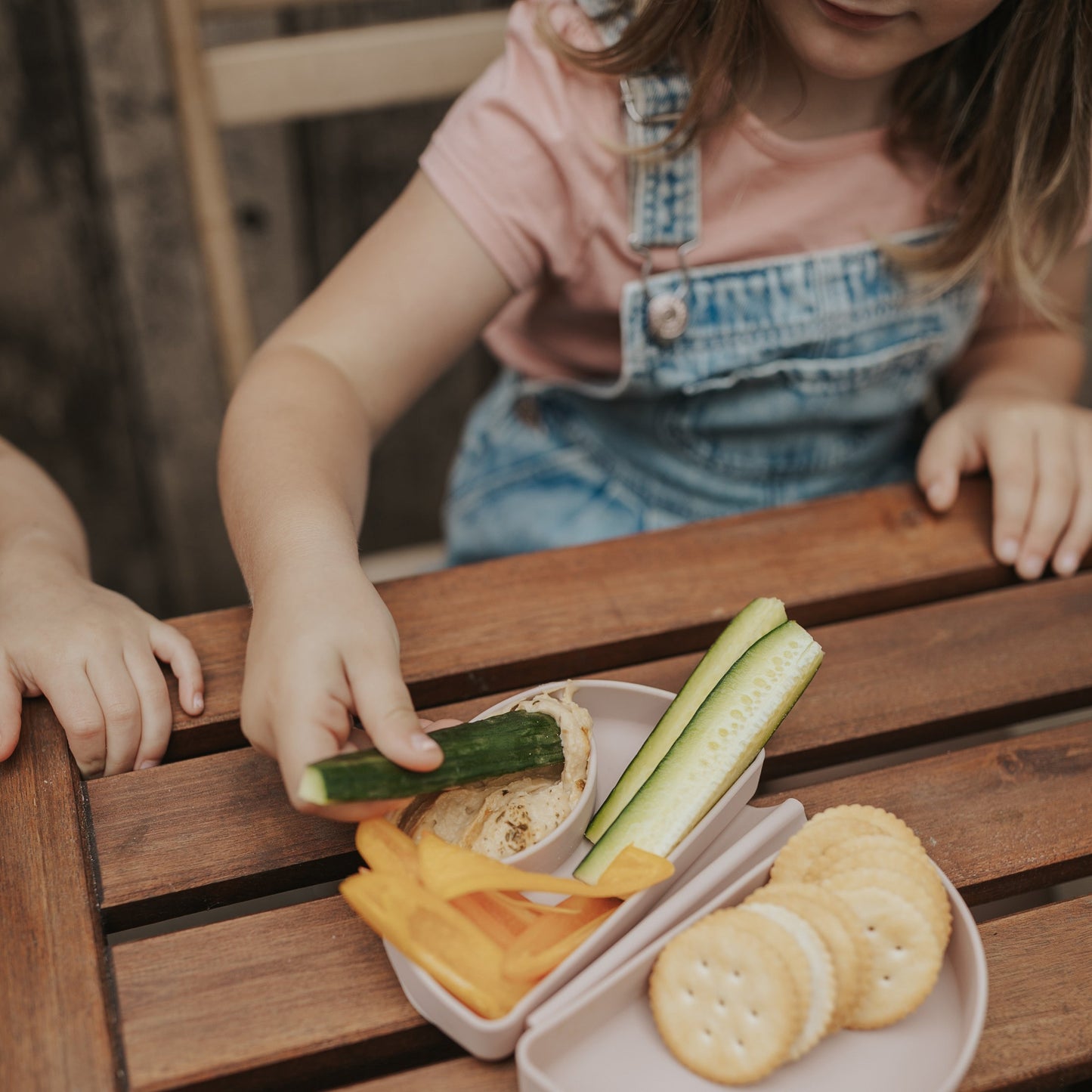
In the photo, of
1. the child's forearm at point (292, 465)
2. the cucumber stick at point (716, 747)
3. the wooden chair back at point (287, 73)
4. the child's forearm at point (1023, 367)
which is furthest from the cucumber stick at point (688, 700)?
the wooden chair back at point (287, 73)

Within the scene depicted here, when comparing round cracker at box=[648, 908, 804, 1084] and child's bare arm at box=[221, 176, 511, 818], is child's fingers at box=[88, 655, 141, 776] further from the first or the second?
round cracker at box=[648, 908, 804, 1084]

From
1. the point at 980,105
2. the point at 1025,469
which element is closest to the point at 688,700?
the point at 1025,469

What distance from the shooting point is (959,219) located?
43.1 inches

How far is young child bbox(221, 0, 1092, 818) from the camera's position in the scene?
909 mm

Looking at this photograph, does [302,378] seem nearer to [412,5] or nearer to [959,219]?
[959,219]

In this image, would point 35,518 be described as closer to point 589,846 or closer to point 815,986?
point 589,846

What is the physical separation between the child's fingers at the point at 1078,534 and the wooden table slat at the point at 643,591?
1.8 inches

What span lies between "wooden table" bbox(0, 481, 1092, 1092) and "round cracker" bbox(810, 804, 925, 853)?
8 cm

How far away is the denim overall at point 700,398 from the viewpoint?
1051 mm

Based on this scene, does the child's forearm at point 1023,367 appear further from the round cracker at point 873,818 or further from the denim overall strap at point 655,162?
the round cracker at point 873,818

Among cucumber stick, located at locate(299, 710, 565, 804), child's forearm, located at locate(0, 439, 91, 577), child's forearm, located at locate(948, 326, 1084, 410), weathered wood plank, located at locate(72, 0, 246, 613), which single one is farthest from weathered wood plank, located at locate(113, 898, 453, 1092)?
weathered wood plank, located at locate(72, 0, 246, 613)

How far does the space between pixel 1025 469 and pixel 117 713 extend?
792 millimetres

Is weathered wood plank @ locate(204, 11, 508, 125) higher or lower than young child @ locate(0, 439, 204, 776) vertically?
higher

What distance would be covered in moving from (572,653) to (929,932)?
35cm
